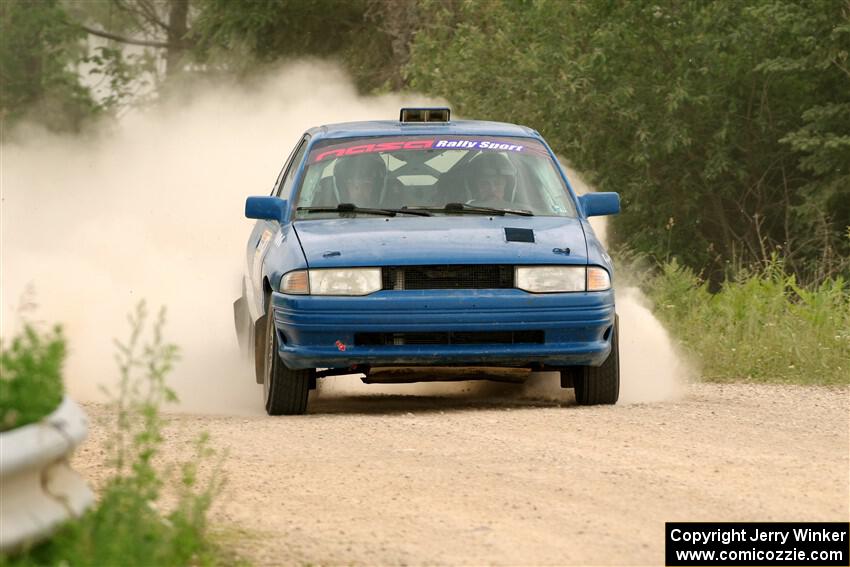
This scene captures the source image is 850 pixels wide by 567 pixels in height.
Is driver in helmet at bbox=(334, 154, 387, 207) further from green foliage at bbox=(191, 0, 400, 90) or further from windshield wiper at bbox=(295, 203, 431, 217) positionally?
green foliage at bbox=(191, 0, 400, 90)

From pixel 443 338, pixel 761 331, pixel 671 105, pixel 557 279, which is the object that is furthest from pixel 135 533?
pixel 671 105

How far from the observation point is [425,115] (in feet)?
37.8

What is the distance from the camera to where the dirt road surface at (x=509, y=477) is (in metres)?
5.92

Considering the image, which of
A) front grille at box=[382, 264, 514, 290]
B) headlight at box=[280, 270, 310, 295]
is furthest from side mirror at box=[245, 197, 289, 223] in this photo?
front grille at box=[382, 264, 514, 290]

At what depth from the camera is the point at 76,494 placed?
539 cm

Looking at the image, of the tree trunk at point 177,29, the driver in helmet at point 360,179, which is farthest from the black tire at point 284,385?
the tree trunk at point 177,29

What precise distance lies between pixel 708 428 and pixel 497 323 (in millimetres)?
1247

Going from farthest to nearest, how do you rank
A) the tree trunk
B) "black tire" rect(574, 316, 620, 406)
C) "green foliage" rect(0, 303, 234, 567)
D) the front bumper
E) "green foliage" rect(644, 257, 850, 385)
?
the tree trunk < "green foliage" rect(644, 257, 850, 385) < "black tire" rect(574, 316, 620, 406) < the front bumper < "green foliage" rect(0, 303, 234, 567)

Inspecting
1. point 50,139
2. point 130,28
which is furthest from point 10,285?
point 130,28

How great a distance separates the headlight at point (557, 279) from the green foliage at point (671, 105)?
47.8 feet

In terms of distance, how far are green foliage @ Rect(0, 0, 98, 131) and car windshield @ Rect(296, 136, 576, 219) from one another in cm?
3161

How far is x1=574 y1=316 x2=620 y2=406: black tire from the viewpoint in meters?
9.72

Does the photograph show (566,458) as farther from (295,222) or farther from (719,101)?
(719,101)

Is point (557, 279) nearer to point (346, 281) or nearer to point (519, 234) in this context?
point (519, 234)
